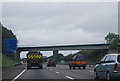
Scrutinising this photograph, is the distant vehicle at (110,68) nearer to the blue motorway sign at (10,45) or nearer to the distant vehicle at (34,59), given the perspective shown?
the distant vehicle at (34,59)

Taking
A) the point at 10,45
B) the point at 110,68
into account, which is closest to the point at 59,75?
the point at 110,68

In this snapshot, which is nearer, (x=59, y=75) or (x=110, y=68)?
(x=110, y=68)

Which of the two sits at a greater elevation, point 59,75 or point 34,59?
point 34,59

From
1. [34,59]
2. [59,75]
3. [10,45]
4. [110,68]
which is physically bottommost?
[59,75]

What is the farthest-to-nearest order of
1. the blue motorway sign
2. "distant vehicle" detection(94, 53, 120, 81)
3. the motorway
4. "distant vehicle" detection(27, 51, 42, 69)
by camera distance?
the blue motorway sign → "distant vehicle" detection(27, 51, 42, 69) → the motorway → "distant vehicle" detection(94, 53, 120, 81)

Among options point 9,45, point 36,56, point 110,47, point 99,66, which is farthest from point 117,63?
point 110,47

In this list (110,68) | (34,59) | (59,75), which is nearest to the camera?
(110,68)

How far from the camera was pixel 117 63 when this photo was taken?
664 inches

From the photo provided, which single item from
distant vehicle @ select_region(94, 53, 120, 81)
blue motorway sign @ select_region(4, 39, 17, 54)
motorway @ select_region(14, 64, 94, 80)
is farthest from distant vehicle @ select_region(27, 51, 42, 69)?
A: distant vehicle @ select_region(94, 53, 120, 81)

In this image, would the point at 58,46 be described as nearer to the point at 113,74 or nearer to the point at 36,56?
the point at 36,56

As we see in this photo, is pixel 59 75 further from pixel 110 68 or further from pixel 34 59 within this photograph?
pixel 34 59

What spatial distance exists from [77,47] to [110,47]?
11297 millimetres

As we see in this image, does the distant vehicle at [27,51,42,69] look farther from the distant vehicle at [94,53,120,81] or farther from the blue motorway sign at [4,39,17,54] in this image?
the distant vehicle at [94,53,120,81]

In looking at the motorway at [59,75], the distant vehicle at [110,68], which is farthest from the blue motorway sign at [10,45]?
the distant vehicle at [110,68]
